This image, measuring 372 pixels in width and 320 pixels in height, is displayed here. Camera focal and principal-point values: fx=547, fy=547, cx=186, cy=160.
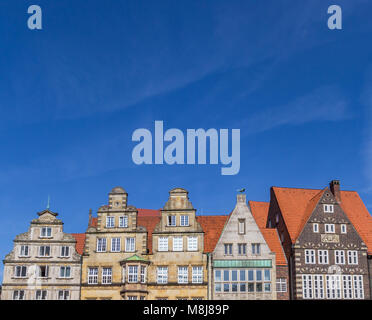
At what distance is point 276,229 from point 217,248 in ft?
27.4

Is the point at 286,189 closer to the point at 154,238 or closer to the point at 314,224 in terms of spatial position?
the point at 314,224

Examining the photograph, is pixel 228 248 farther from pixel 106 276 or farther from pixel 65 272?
pixel 65 272

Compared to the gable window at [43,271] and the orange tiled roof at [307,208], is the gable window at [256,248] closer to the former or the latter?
the orange tiled roof at [307,208]

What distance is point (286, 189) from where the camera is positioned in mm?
58656

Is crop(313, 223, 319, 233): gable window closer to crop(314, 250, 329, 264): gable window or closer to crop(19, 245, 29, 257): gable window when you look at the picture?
crop(314, 250, 329, 264): gable window

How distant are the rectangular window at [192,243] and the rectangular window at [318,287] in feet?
37.6

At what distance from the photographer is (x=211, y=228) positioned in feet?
180

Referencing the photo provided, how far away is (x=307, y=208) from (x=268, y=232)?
467cm

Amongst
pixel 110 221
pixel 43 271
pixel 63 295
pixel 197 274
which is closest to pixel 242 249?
pixel 197 274

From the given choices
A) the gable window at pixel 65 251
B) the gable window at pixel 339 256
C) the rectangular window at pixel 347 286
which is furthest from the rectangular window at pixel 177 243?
the rectangular window at pixel 347 286

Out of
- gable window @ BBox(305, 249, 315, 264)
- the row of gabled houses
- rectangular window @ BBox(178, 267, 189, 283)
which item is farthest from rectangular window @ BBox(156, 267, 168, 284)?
gable window @ BBox(305, 249, 315, 264)

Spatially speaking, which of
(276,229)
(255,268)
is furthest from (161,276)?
(276,229)
